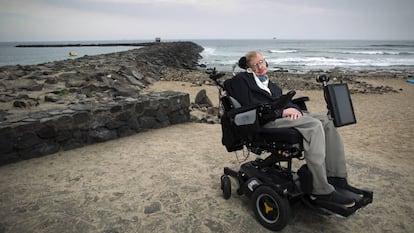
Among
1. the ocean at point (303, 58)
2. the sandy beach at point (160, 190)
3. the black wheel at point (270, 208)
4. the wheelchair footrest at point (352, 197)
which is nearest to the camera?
the wheelchair footrest at point (352, 197)

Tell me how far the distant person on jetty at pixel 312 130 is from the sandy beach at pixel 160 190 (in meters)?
0.54

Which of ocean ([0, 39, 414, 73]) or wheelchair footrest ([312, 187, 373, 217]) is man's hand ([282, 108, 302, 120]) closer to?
wheelchair footrest ([312, 187, 373, 217])

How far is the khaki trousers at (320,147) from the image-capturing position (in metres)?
2.58

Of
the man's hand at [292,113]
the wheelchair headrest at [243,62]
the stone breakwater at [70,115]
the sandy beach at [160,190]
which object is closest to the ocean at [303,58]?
the stone breakwater at [70,115]

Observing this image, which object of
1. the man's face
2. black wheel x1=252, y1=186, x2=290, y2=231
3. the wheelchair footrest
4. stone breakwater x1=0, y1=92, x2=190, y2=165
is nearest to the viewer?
the wheelchair footrest

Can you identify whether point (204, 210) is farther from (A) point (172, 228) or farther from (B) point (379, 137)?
(B) point (379, 137)

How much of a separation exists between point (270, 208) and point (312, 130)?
34.9 inches

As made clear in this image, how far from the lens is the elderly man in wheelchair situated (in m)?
2.61

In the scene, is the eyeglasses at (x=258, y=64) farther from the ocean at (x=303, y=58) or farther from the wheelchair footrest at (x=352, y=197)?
the ocean at (x=303, y=58)

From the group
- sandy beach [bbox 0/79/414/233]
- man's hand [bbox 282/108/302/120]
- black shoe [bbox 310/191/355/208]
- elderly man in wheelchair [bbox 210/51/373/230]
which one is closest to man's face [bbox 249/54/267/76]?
elderly man in wheelchair [bbox 210/51/373/230]

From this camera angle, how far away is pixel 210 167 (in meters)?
4.48

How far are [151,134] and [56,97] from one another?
2.95 m

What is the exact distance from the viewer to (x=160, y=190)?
3.71 meters

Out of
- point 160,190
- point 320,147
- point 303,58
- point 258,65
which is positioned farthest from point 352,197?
point 303,58
